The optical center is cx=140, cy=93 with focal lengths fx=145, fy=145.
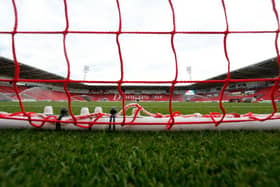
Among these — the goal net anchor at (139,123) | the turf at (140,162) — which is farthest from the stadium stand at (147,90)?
the turf at (140,162)

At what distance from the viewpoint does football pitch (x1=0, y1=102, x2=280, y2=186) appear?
0.35 meters

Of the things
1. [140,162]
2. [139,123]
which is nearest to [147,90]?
[139,123]

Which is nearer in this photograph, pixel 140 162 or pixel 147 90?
pixel 140 162

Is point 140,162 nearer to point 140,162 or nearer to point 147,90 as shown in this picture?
point 140,162

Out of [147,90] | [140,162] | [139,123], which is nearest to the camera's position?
[140,162]

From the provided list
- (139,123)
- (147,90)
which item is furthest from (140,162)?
(147,90)

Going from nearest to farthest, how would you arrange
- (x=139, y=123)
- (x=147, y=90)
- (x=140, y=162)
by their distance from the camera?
(x=140, y=162) < (x=139, y=123) < (x=147, y=90)

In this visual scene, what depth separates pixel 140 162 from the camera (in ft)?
1.45

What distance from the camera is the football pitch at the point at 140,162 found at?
1.13ft

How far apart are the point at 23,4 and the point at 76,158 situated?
1076 mm

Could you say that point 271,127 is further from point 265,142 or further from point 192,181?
point 192,181

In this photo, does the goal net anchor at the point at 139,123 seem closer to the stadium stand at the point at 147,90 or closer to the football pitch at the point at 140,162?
the football pitch at the point at 140,162

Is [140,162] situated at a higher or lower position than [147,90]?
lower

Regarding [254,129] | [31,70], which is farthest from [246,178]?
[31,70]
